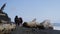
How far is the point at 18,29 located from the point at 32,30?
93cm

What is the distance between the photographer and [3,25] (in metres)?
14.4

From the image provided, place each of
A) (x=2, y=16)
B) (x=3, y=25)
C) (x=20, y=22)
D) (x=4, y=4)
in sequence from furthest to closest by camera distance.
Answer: (x=4, y=4)
(x=2, y=16)
(x=20, y=22)
(x=3, y=25)

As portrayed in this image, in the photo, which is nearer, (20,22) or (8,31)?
(8,31)

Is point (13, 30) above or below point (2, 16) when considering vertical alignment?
below

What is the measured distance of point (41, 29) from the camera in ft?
45.5

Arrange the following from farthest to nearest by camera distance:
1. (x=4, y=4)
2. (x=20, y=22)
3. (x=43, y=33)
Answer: (x=4, y=4) → (x=20, y=22) → (x=43, y=33)

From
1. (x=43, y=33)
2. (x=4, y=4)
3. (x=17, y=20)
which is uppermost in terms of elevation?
(x=4, y=4)

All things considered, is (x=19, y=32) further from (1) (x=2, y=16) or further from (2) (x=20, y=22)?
(1) (x=2, y=16)

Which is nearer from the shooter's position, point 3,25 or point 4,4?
point 3,25

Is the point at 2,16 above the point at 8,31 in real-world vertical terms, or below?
above

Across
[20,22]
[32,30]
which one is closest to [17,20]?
Answer: [20,22]

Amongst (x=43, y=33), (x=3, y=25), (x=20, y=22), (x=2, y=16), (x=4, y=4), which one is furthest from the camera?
(x=4, y=4)

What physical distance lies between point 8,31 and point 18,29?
2.22 feet

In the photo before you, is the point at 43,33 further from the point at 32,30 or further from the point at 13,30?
the point at 13,30
